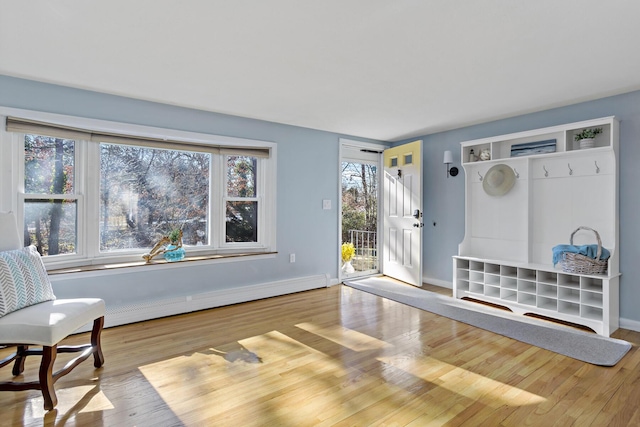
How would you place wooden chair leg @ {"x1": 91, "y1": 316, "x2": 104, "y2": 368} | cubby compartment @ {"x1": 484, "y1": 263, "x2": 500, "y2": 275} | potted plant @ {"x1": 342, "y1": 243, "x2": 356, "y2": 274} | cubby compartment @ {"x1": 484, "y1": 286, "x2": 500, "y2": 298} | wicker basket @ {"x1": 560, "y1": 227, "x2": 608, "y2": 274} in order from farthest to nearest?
potted plant @ {"x1": 342, "y1": 243, "x2": 356, "y2": 274} → cubby compartment @ {"x1": 484, "y1": 263, "x2": 500, "y2": 275} → cubby compartment @ {"x1": 484, "y1": 286, "x2": 500, "y2": 298} → wicker basket @ {"x1": 560, "y1": 227, "x2": 608, "y2": 274} → wooden chair leg @ {"x1": 91, "y1": 316, "x2": 104, "y2": 368}

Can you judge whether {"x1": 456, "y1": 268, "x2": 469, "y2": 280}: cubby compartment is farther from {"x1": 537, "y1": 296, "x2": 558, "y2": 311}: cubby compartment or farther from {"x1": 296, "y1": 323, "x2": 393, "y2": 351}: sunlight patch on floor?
{"x1": 296, "y1": 323, "x2": 393, "y2": 351}: sunlight patch on floor

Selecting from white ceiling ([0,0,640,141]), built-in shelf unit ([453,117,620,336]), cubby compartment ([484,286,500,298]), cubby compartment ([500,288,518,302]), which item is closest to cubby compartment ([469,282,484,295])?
built-in shelf unit ([453,117,620,336])

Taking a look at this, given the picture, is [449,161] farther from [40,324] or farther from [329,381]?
[40,324]

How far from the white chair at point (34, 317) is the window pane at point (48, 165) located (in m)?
0.79

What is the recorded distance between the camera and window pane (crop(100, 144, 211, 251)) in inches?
134

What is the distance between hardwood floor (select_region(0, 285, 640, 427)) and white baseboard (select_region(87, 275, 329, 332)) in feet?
0.57

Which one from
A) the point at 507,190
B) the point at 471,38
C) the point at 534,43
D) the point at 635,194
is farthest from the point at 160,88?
the point at 635,194

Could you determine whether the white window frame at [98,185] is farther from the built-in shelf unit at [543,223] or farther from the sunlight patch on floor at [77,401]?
the built-in shelf unit at [543,223]

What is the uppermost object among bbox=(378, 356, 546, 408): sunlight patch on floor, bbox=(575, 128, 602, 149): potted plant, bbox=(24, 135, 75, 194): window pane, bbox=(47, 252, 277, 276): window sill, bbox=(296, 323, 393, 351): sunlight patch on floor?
bbox=(575, 128, 602, 149): potted plant

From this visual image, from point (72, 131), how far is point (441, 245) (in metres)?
4.54

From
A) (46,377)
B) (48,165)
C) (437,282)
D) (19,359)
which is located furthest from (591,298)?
(48,165)

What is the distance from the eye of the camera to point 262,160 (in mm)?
4324

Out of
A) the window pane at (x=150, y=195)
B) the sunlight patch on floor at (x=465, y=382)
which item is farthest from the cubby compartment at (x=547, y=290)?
the window pane at (x=150, y=195)

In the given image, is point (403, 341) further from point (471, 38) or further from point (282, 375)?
point (471, 38)
